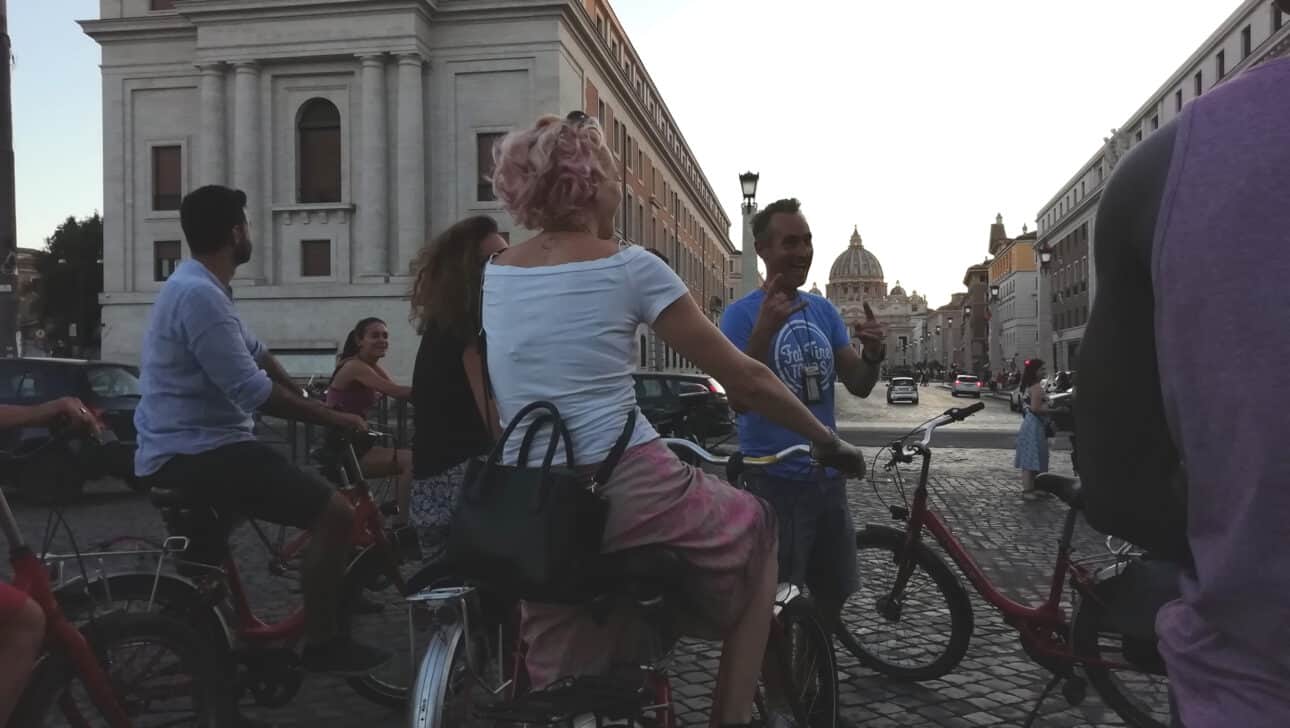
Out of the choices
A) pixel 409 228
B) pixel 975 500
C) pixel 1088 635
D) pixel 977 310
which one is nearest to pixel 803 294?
pixel 1088 635

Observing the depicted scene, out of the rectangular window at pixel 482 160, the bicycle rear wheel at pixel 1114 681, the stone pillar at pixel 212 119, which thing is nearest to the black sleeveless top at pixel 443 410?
the bicycle rear wheel at pixel 1114 681

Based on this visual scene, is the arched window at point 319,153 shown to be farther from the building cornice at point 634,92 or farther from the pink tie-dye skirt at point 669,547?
the pink tie-dye skirt at point 669,547

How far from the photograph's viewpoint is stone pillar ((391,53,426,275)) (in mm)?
37000

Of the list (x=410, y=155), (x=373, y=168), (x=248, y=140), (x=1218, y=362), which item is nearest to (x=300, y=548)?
(x=1218, y=362)

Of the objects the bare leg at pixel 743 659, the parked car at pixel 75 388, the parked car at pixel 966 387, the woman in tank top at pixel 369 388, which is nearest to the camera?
the bare leg at pixel 743 659

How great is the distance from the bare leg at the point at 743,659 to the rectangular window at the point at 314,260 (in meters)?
38.1

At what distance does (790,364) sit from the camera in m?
3.84

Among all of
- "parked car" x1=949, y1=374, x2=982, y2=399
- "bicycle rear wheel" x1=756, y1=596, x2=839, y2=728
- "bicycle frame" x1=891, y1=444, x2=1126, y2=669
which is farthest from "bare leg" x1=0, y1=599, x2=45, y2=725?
"parked car" x1=949, y1=374, x2=982, y2=399

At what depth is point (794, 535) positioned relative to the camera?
12.2ft

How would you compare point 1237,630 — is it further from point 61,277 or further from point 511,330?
point 61,277

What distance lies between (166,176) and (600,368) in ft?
138

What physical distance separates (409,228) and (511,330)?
36374 mm

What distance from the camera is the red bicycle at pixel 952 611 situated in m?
3.74

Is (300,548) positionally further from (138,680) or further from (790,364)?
(790,364)
